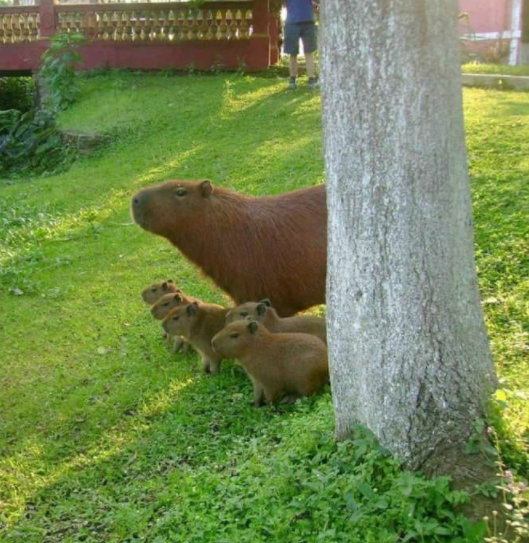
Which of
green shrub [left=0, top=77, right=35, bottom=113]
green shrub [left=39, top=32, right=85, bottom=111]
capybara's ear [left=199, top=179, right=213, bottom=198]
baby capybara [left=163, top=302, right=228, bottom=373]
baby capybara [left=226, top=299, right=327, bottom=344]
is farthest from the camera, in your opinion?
green shrub [left=0, top=77, right=35, bottom=113]

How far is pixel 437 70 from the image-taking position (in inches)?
139

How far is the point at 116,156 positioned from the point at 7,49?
790 centimetres

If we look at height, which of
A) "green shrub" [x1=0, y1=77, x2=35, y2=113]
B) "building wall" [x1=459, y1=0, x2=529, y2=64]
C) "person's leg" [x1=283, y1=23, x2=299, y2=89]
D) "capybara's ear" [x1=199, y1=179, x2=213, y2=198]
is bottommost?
"capybara's ear" [x1=199, y1=179, x2=213, y2=198]

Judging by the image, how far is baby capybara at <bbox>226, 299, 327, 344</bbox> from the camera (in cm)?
593

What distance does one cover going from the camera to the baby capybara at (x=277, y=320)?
593 centimetres

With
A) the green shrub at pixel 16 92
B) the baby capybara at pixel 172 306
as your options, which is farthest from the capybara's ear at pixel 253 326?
the green shrub at pixel 16 92

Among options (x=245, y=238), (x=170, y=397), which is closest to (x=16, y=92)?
(x=245, y=238)

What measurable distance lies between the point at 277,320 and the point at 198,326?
2.30ft

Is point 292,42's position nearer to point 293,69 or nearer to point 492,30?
point 293,69

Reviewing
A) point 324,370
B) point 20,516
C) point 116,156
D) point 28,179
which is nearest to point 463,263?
point 324,370

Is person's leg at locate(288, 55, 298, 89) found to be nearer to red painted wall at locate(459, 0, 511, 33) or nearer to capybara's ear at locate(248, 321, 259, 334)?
red painted wall at locate(459, 0, 511, 33)

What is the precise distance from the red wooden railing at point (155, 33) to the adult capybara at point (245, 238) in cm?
1193

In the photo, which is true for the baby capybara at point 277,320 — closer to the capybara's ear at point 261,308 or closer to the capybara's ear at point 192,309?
the capybara's ear at point 261,308

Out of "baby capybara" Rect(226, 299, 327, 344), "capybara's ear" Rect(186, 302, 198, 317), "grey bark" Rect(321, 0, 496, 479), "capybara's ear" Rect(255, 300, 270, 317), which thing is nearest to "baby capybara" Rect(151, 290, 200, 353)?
"capybara's ear" Rect(186, 302, 198, 317)
